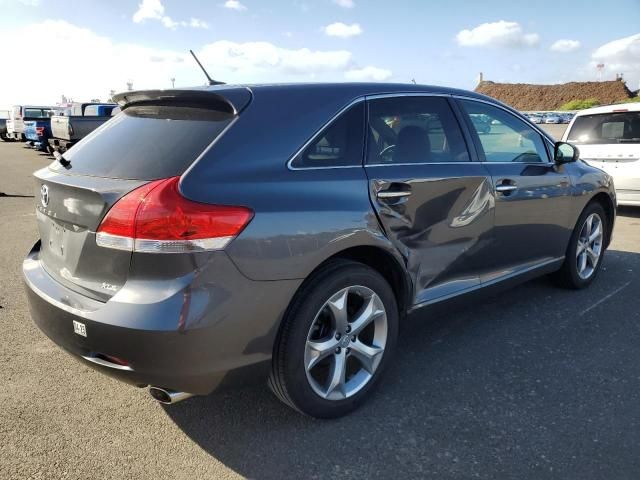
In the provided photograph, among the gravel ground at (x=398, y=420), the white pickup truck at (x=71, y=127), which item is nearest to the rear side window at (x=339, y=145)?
A: the gravel ground at (x=398, y=420)

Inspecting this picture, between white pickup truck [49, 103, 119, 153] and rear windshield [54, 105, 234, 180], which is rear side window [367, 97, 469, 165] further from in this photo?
white pickup truck [49, 103, 119, 153]

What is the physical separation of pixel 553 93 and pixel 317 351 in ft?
289

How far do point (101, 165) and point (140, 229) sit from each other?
619mm

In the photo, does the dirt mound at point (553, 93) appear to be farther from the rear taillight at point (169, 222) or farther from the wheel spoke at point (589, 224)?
the rear taillight at point (169, 222)

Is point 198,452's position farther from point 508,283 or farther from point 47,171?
point 508,283

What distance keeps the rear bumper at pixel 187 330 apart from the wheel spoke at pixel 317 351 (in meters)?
0.24

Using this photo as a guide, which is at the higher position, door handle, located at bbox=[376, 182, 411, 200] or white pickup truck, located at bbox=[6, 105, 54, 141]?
white pickup truck, located at bbox=[6, 105, 54, 141]

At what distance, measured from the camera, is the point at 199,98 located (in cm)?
272

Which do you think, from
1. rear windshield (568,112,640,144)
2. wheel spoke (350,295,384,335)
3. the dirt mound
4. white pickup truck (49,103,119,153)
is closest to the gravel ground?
wheel spoke (350,295,384,335)

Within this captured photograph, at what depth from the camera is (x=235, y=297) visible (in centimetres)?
236

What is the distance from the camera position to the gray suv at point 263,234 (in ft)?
7.56

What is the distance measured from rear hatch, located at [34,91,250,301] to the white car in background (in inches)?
277

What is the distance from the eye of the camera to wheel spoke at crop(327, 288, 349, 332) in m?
2.77

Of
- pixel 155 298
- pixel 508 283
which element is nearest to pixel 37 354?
pixel 155 298
